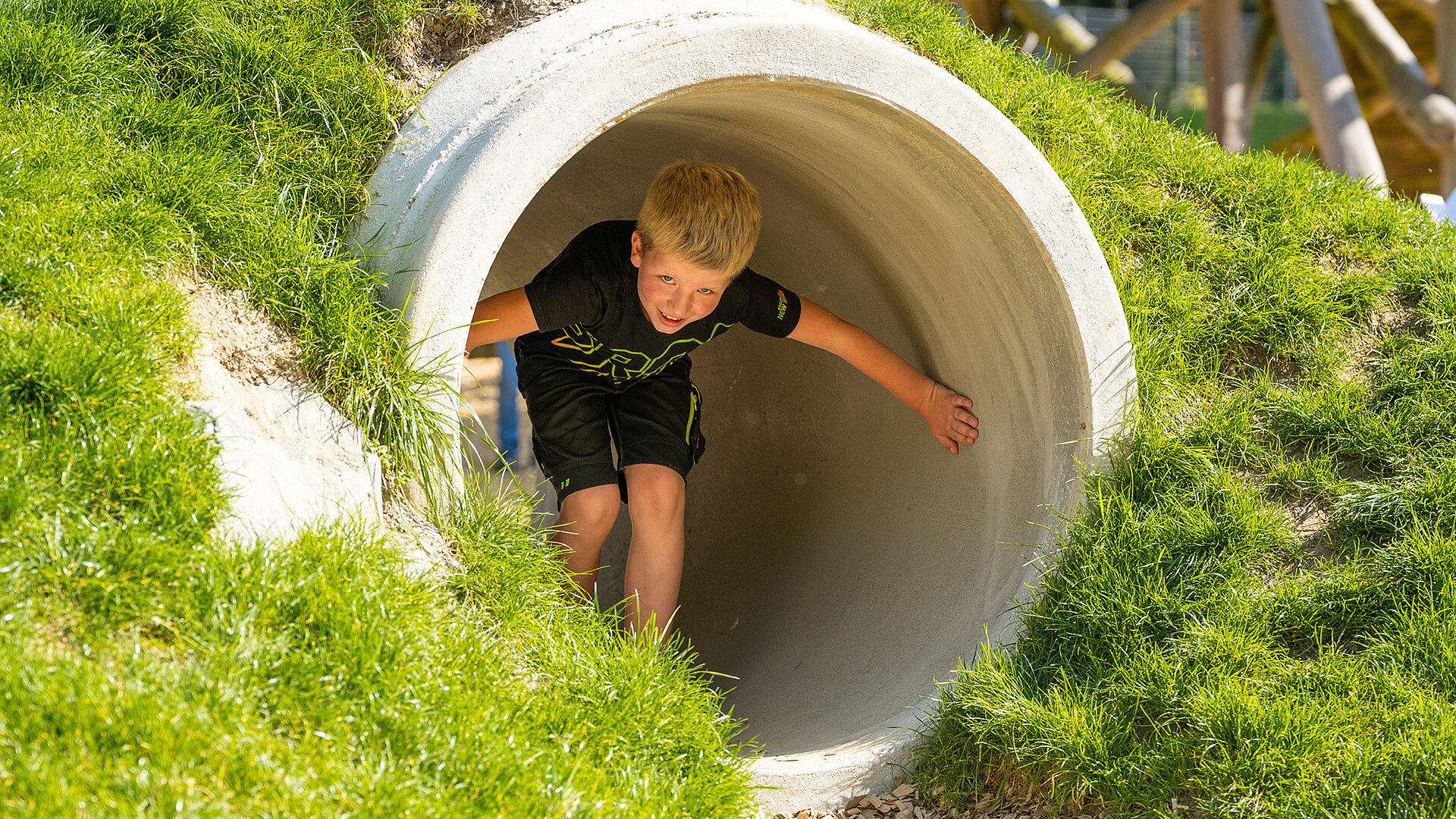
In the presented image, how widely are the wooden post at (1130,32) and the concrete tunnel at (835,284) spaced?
19.4 ft

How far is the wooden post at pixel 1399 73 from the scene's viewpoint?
738cm

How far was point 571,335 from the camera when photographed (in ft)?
11.4

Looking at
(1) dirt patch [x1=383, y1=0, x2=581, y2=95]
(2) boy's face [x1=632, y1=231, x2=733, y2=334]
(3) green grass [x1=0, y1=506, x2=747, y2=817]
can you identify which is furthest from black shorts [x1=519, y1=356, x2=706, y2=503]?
(1) dirt patch [x1=383, y1=0, x2=581, y2=95]

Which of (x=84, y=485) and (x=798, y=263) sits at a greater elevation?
(x=798, y=263)

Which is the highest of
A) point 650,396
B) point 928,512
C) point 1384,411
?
point 1384,411

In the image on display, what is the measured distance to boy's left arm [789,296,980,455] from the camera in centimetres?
352

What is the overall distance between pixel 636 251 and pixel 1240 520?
190 cm

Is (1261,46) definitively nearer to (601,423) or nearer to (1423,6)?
(1423,6)

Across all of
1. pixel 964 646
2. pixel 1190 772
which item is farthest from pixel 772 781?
pixel 1190 772

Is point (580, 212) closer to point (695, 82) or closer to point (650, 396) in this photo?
point (650, 396)

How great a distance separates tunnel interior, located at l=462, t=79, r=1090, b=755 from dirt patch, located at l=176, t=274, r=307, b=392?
461mm

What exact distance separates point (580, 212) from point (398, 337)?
2388mm

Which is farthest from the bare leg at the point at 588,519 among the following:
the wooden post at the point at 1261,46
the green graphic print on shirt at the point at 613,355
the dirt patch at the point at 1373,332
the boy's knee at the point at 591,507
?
the wooden post at the point at 1261,46

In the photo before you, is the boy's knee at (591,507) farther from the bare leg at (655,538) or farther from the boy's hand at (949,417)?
the boy's hand at (949,417)
